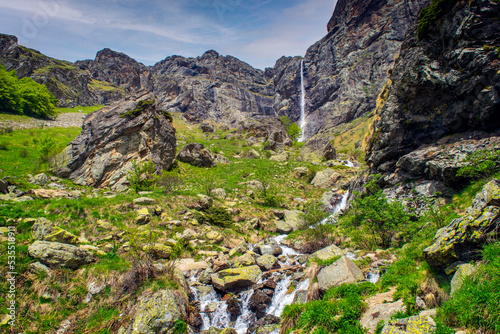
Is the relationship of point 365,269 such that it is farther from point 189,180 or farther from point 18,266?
point 189,180

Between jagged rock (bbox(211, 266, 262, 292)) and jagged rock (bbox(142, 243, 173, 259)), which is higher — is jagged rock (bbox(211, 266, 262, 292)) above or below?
below

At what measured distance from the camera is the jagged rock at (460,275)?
6051 mm

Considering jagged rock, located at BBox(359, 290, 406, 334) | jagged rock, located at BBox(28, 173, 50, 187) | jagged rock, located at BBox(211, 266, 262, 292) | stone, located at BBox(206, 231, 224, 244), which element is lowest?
jagged rock, located at BBox(211, 266, 262, 292)

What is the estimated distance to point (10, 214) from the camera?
1139cm

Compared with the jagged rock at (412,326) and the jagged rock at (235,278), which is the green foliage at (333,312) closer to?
the jagged rock at (412,326)

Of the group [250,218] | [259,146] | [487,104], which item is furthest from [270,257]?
[259,146]

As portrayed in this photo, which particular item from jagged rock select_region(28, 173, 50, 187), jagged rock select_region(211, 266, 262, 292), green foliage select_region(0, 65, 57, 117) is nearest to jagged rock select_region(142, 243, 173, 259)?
jagged rock select_region(211, 266, 262, 292)

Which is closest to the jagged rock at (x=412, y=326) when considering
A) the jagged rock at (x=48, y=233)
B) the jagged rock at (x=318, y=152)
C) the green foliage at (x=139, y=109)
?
the jagged rock at (x=48, y=233)

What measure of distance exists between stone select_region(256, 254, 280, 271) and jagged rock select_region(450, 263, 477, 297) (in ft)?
32.8

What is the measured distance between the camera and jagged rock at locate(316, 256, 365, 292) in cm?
991

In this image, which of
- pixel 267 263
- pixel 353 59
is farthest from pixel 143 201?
pixel 353 59

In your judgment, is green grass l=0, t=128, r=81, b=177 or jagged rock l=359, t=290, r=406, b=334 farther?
green grass l=0, t=128, r=81, b=177

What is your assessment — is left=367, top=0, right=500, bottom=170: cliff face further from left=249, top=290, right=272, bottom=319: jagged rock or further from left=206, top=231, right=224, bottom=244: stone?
left=249, top=290, right=272, bottom=319: jagged rock

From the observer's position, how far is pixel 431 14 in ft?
65.3
